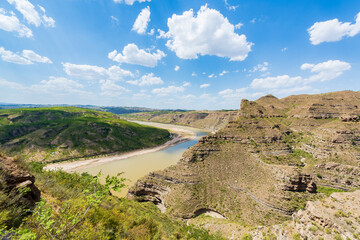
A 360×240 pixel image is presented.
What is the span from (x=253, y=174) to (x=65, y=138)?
113836 mm

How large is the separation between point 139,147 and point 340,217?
358ft

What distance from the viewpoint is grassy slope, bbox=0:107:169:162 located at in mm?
80375

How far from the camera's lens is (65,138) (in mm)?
92188

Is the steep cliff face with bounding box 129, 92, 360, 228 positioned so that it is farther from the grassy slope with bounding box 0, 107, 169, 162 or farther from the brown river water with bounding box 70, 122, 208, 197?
the grassy slope with bounding box 0, 107, 169, 162

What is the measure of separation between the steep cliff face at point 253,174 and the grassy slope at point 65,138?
7198 centimetres

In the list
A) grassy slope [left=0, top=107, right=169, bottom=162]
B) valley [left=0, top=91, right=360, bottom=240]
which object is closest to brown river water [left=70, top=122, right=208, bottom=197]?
valley [left=0, top=91, right=360, bottom=240]

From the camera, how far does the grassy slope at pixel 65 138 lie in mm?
80375

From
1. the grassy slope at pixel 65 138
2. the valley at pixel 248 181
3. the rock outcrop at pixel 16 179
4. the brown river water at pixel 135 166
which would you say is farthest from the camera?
the grassy slope at pixel 65 138

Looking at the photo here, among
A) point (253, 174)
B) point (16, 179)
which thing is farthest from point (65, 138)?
point (253, 174)

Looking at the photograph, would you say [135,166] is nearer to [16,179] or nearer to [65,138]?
[65,138]

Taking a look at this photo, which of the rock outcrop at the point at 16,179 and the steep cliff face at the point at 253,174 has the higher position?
the rock outcrop at the point at 16,179

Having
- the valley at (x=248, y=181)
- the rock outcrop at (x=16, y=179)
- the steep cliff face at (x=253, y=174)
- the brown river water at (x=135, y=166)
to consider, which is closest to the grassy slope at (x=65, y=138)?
the valley at (x=248, y=181)

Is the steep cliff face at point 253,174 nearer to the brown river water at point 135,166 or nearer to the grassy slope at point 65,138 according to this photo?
the brown river water at point 135,166

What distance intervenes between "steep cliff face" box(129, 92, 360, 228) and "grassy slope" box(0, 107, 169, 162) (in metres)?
72.0
